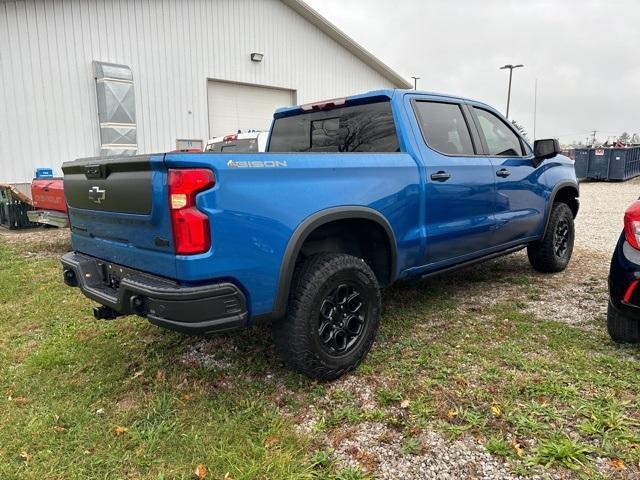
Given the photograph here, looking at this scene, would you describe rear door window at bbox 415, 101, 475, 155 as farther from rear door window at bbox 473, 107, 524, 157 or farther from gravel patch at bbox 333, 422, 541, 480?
gravel patch at bbox 333, 422, 541, 480

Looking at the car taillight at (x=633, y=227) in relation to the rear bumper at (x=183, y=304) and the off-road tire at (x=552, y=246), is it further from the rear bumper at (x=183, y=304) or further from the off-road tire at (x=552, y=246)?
the rear bumper at (x=183, y=304)

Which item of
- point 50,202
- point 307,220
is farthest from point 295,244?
point 50,202

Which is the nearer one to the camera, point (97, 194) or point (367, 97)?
point (97, 194)

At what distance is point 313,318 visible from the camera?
2834mm

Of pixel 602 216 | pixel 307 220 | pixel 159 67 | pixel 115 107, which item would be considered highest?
pixel 159 67

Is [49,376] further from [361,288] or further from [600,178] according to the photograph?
[600,178]

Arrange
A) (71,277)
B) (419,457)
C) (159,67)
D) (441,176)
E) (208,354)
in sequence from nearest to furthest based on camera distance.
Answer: (419,457) → (71,277) → (208,354) → (441,176) → (159,67)

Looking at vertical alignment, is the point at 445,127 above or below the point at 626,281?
above

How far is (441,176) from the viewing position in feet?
12.3

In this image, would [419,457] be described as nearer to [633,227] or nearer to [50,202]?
[633,227]

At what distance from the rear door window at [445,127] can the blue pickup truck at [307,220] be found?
0.05ft

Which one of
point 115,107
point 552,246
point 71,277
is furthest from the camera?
point 115,107

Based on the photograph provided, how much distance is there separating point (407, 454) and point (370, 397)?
0.55 m

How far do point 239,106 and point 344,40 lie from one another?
4500 mm
